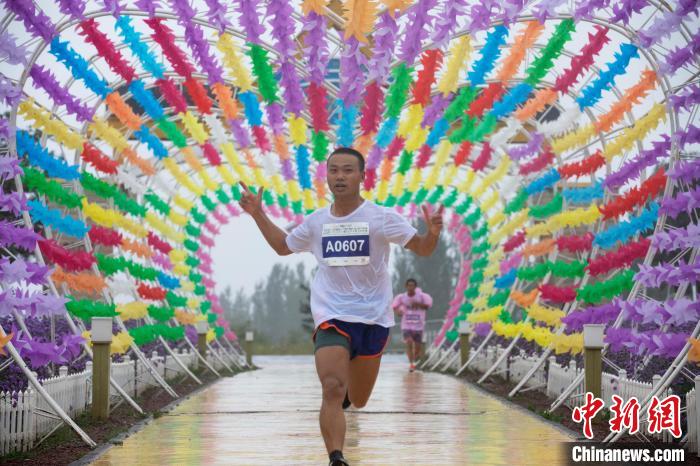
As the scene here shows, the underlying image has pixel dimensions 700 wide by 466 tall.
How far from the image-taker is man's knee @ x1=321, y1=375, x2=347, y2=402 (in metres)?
6.63

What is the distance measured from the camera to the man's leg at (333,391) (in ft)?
21.6

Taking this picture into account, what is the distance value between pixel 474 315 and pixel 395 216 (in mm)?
13265

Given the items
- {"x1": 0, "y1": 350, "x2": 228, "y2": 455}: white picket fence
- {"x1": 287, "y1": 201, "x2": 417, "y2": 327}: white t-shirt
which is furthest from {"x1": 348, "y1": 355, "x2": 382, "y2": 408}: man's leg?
{"x1": 0, "y1": 350, "x2": 228, "y2": 455}: white picket fence

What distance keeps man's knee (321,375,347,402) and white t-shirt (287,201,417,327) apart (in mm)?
414

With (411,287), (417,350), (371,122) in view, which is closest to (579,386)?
(371,122)

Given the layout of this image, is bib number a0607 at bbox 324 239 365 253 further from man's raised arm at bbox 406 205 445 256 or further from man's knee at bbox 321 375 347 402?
man's knee at bbox 321 375 347 402

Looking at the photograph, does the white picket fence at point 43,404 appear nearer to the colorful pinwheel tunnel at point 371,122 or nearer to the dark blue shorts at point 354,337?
the colorful pinwheel tunnel at point 371,122

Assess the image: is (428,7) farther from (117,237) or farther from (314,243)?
(117,237)

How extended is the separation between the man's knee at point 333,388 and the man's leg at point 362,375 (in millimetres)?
432

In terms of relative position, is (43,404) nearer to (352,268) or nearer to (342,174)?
(352,268)

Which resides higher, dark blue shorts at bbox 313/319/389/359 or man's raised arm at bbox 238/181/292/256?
man's raised arm at bbox 238/181/292/256

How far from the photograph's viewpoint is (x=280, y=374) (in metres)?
22.5

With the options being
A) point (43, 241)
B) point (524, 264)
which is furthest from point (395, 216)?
point (524, 264)

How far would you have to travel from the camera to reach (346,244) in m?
7.05
